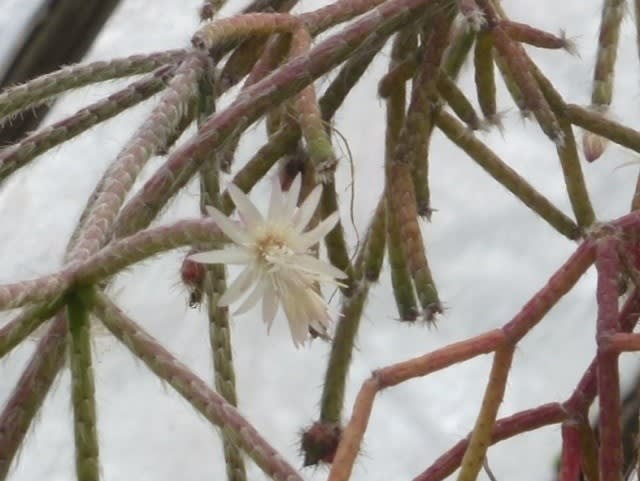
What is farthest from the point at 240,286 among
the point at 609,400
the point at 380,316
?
the point at 380,316

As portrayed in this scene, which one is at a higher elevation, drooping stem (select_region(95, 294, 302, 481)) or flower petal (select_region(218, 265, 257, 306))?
flower petal (select_region(218, 265, 257, 306))

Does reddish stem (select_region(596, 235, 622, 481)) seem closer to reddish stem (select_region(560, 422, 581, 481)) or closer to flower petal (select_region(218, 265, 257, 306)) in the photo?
reddish stem (select_region(560, 422, 581, 481))

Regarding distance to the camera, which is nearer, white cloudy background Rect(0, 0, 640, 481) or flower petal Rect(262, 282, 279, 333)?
flower petal Rect(262, 282, 279, 333)

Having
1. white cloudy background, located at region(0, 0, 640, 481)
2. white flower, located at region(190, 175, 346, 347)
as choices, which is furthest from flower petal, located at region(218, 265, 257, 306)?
white cloudy background, located at region(0, 0, 640, 481)

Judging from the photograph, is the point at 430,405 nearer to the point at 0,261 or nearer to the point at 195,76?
the point at 0,261

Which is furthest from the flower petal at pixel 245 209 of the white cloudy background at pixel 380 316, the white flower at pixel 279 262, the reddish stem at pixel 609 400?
the white cloudy background at pixel 380 316

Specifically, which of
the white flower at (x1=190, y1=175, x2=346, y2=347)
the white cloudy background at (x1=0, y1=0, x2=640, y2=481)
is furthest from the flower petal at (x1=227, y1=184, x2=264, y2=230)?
the white cloudy background at (x1=0, y1=0, x2=640, y2=481)

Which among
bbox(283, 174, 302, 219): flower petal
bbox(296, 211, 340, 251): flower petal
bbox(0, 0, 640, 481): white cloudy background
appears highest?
bbox(0, 0, 640, 481): white cloudy background

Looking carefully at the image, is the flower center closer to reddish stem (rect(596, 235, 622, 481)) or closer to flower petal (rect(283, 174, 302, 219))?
flower petal (rect(283, 174, 302, 219))
